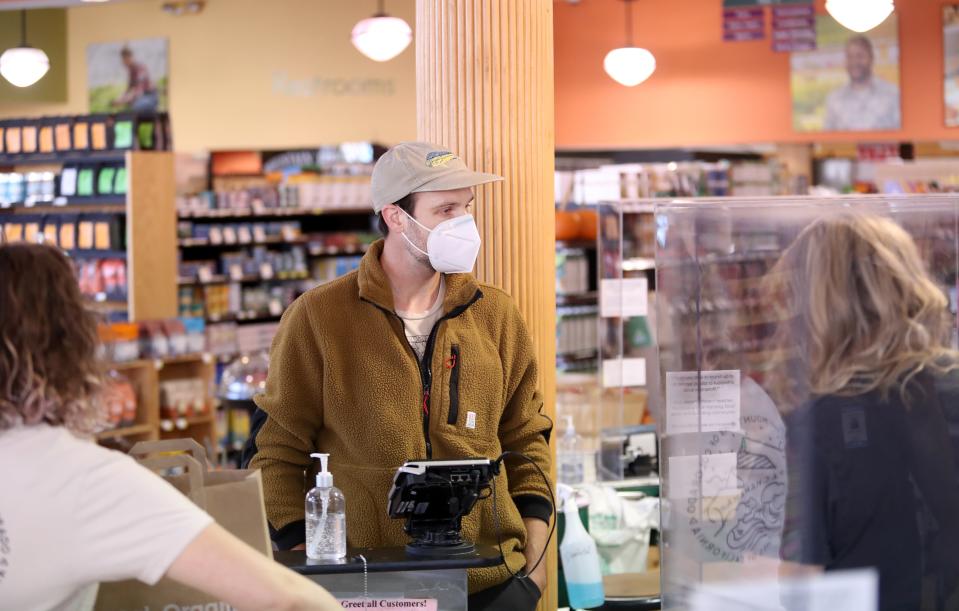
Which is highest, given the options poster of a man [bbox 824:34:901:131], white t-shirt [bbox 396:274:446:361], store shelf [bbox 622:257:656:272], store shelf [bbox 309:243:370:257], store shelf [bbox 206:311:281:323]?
poster of a man [bbox 824:34:901:131]

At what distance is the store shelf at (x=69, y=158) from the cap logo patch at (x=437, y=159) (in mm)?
5903

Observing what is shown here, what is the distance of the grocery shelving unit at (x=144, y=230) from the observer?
828 cm

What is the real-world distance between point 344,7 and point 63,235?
4.96 meters

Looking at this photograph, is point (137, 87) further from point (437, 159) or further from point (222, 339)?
point (437, 159)

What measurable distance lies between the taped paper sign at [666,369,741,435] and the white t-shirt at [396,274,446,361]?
0.59 metres

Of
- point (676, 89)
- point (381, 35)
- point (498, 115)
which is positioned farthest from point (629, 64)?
point (498, 115)

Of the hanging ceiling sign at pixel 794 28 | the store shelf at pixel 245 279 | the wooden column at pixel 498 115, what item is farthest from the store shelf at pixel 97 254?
the hanging ceiling sign at pixel 794 28

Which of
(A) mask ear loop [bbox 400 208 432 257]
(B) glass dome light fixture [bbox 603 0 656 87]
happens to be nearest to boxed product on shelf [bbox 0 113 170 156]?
(B) glass dome light fixture [bbox 603 0 656 87]

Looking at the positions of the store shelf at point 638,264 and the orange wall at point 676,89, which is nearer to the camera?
the store shelf at point 638,264

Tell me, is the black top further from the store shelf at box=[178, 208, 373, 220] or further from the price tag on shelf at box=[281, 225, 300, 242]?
the price tag on shelf at box=[281, 225, 300, 242]

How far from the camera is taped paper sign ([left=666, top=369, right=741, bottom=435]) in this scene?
2.81m

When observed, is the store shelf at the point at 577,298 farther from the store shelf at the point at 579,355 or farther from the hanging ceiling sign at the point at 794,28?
the hanging ceiling sign at the point at 794,28

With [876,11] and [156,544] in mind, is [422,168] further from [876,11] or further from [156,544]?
[876,11]

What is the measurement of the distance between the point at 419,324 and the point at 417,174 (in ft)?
1.21
